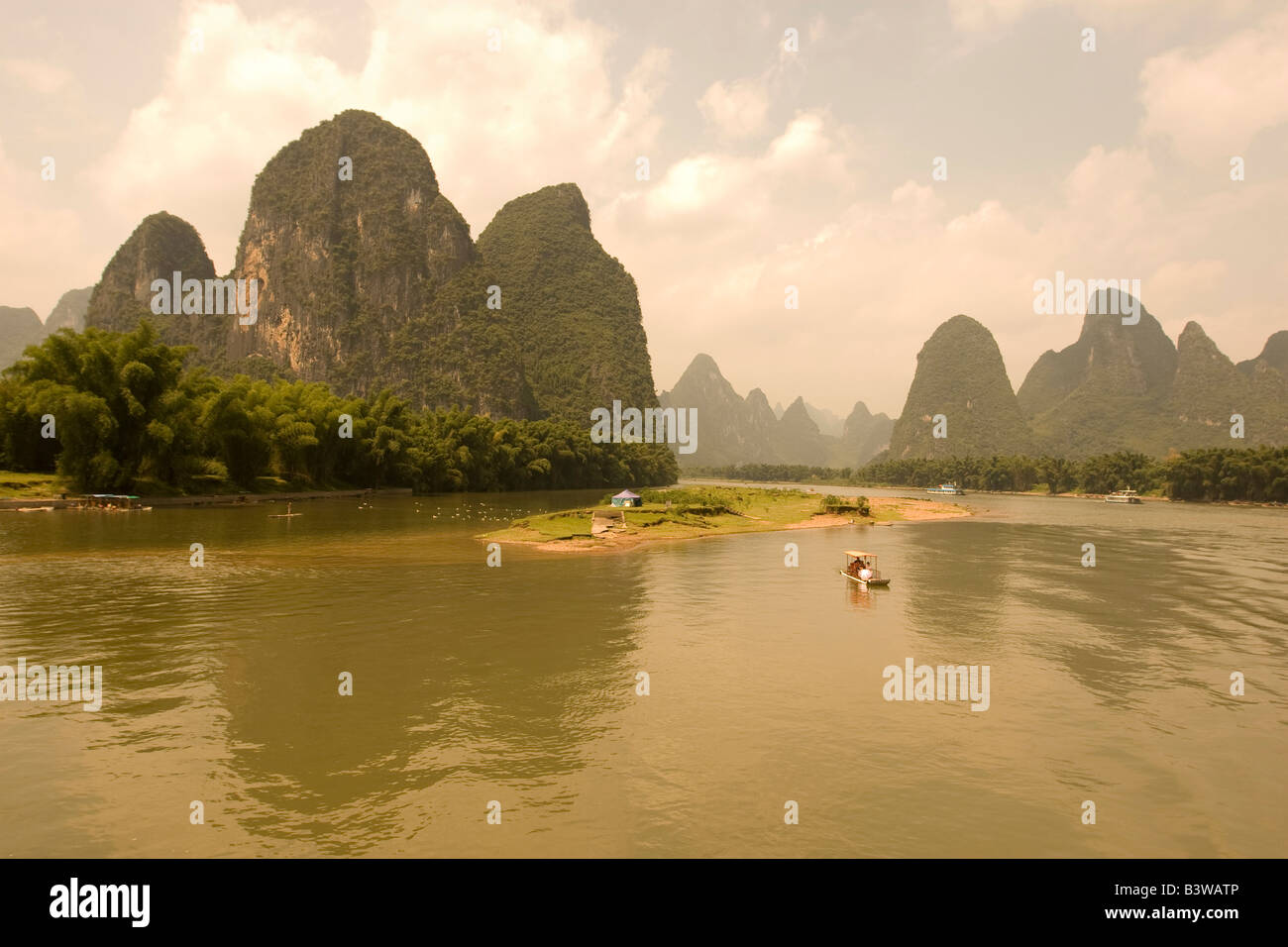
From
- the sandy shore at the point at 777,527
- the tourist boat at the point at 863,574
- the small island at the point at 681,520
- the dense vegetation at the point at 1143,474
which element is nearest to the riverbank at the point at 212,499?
the small island at the point at 681,520

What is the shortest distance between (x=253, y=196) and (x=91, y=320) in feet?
178

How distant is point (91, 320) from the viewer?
583 feet

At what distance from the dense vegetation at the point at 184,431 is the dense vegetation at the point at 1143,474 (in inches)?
4570

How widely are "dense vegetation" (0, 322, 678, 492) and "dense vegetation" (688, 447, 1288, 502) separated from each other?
116 metres

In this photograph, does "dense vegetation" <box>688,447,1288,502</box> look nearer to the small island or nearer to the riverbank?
the small island

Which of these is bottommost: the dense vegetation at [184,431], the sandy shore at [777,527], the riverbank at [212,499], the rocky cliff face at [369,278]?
the sandy shore at [777,527]

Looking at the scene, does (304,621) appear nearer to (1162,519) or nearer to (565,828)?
(565,828)

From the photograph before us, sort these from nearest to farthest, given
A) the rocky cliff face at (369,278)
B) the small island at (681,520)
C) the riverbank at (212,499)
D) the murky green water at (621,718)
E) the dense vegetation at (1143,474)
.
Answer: the murky green water at (621,718) → the small island at (681,520) → the riverbank at (212,499) → the dense vegetation at (1143,474) → the rocky cliff face at (369,278)

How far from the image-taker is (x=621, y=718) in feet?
Answer: 41.8

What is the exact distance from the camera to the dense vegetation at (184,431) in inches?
2119

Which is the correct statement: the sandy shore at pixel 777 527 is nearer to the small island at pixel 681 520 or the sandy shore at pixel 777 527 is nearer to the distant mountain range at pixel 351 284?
the small island at pixel 681 520

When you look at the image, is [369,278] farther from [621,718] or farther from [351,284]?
[621,718]

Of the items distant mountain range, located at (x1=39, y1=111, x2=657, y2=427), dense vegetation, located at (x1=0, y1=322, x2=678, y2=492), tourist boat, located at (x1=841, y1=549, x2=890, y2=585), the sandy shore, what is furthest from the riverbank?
distant mountain range, located at (x1=39, y1=111, x2=657, y2=427)
